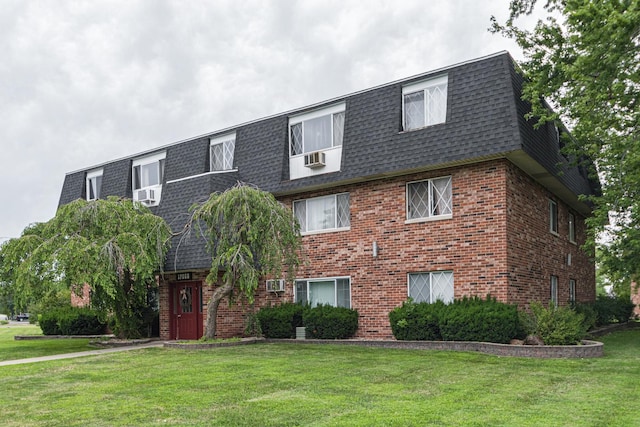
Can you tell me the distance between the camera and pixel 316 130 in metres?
17.8

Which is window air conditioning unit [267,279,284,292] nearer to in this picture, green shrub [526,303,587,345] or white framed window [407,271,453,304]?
white framed window [407,271,453,304]

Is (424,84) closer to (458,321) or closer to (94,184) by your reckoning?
(458,321)

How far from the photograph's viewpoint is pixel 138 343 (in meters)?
17.5

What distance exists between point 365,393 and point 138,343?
11.1m

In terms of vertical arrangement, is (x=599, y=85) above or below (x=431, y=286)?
above

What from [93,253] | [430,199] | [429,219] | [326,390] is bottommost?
[326,390]

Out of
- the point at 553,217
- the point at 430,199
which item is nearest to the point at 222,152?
the point at 430,199

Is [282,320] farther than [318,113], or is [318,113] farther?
[318,113]

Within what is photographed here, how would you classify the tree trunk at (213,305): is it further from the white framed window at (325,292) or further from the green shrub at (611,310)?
the green shrub at (611,310)

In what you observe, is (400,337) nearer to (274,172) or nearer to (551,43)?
(274,172)

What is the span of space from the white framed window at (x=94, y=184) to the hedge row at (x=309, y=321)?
34.0 ft

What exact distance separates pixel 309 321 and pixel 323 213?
321 cm

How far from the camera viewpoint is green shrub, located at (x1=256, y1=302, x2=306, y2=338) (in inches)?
658

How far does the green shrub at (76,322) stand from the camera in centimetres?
2227
